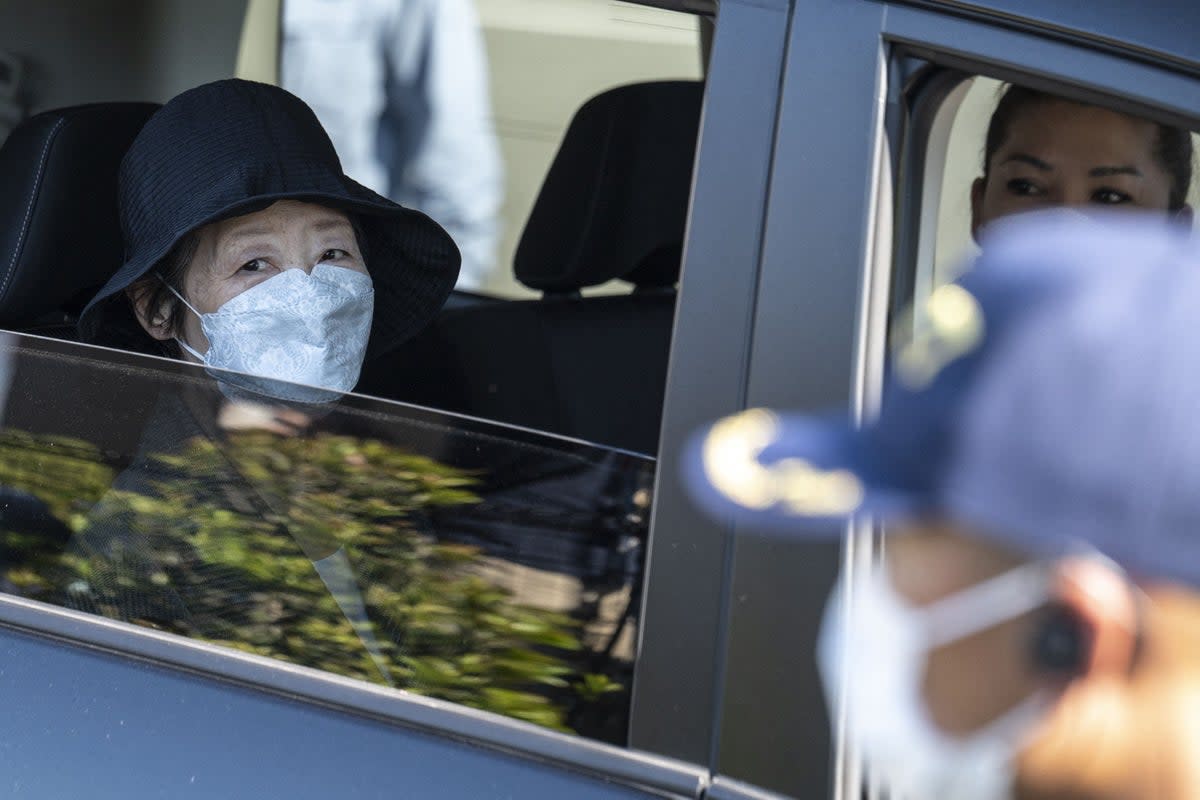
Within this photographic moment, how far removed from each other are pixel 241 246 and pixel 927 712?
1.63 meters

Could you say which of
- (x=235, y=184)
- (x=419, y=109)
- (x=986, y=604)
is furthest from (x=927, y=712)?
(x=419, y=109)

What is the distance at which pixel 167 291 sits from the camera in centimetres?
229

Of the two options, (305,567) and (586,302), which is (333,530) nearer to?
(305,567)

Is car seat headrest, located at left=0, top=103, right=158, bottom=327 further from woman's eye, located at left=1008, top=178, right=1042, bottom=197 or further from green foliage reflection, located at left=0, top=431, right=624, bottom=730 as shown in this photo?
woman's eye, located at left=1008, top=178, right=1042, bottom=197

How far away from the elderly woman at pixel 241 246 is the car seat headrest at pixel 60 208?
7 centimetres

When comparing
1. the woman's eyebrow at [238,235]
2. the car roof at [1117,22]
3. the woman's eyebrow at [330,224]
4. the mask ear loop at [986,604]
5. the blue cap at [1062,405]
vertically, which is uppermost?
the car roof at [1117,22]

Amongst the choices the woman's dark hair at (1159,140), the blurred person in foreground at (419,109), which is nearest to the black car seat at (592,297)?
the blurred person in foreground at (419,109)

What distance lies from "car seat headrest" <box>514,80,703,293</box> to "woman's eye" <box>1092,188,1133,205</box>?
4.20 feet

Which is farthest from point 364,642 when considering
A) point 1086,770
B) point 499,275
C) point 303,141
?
point 499,275

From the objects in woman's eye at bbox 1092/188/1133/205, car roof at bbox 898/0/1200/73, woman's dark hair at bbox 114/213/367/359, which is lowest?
woman's dark hair at bbox 114/213/367/359

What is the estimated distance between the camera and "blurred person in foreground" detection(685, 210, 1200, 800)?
74cm

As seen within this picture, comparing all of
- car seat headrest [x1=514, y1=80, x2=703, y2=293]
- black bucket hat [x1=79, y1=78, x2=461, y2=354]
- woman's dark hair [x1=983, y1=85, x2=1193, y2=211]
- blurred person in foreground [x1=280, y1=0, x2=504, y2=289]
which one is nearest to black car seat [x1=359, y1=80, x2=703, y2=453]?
car seat headrest [x1=514, y1=80, x2=703, y2=293]

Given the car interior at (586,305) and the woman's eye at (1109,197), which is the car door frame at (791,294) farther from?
the car interior at (586,305)

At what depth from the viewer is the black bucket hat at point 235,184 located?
2.20 metres
